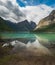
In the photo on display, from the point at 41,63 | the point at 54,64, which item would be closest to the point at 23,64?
the point at 41,63

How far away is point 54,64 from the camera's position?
1611 cm

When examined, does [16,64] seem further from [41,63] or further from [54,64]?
[54,64]

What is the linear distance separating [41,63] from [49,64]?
2.84 ft

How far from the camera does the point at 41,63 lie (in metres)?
16.6

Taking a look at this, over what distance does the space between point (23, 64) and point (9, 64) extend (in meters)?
1.31

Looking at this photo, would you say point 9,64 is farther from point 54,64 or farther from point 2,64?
point 54,64

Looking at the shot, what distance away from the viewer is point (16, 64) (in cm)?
1598

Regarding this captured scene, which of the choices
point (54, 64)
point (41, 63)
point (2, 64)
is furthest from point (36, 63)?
point (2, 64)

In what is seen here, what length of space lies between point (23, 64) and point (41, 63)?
5.84 ft

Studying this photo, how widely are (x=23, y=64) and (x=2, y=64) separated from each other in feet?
6.38

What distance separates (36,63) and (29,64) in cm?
83

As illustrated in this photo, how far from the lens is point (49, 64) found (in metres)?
16.1

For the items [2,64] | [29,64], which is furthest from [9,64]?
[29,64]

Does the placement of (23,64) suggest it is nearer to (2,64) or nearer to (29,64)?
(29,64)
